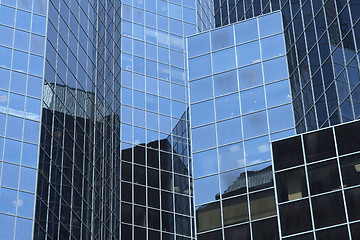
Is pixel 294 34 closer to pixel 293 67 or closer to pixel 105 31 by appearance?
pixel 293 67

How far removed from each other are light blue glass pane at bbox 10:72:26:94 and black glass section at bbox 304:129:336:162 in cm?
2518

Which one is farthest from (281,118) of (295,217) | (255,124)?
(295,217)

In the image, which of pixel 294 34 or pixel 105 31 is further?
pixel 105 31

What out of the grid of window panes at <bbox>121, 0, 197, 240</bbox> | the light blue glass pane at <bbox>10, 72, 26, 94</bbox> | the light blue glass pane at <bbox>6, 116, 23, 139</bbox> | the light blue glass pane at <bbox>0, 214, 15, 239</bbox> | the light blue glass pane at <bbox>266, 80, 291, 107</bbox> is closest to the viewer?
the light blue glass pane at <bbox>0, 214, 15, 239</bbox>

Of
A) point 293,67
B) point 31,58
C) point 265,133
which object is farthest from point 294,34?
point 31,58

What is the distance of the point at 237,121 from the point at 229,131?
3.50 feet

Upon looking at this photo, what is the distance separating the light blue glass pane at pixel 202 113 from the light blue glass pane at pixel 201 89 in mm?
685

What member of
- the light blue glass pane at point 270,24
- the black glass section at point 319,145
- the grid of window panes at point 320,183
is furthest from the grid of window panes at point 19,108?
the black glass section at point 319,145

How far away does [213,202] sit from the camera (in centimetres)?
6400

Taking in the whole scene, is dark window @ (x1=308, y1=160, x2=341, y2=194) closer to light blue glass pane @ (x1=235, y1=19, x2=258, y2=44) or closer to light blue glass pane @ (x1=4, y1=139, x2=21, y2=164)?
light blue glass pane @ (x1=235, y1=19, x2=258, y2=44)

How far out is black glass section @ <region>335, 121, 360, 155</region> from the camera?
2117 inches

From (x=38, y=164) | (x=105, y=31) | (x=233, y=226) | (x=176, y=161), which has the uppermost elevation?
(x=105, y=31)

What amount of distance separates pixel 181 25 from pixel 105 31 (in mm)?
13160

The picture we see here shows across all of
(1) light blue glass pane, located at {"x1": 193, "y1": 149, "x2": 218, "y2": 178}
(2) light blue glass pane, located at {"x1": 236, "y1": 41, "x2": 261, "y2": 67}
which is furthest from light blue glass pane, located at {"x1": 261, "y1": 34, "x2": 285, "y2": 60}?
(1) light blue glass pane, located at {"x1": 193, "y1": 149, "x2": 218, "y2": 178}
